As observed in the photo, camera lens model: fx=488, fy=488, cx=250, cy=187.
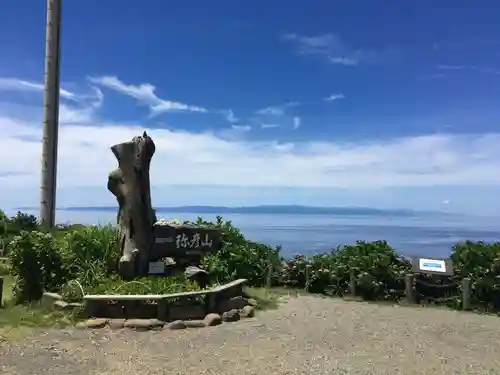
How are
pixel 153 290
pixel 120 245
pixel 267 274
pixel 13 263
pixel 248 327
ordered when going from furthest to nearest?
pixel 267 274
pixel 120 245
pixel 13 263
pixel 153 290
pixel 248 327

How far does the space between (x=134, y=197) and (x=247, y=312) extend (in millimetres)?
3139

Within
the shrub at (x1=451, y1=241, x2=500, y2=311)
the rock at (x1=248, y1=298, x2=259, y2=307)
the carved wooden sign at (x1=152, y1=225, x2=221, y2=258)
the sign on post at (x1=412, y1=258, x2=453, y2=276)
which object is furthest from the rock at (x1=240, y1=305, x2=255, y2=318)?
the shrub at (x1=451, y1=241, x2=500, y2=311)

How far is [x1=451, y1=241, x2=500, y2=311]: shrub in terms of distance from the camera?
9250 mm

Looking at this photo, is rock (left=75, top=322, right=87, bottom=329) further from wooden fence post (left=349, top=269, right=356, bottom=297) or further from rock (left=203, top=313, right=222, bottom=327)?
wooden fence post (left=349, top=269, right=356, bottom=297)

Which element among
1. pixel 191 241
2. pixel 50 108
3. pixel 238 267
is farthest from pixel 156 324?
pixel 50 108

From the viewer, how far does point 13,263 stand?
29.0 ft

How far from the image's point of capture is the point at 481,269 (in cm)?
943

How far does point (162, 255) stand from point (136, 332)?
9.27 feet

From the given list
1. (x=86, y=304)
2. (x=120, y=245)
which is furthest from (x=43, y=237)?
(x=86, y=304)

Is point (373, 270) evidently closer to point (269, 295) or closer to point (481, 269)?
point (481, 269)

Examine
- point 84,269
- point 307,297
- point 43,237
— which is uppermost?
point 43,237

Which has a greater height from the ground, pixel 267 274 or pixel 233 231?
pixel 233 231

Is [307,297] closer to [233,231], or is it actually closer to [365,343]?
[233,231]

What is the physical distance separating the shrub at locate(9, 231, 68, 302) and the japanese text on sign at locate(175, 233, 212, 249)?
2236mm
